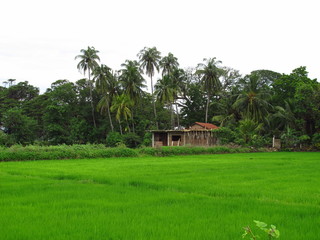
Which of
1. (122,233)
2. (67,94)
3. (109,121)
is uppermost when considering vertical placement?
(67,94)

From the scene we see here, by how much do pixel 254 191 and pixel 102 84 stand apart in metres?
41.5

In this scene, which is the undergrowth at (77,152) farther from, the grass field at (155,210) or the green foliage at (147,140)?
the green foliage at (147,140)

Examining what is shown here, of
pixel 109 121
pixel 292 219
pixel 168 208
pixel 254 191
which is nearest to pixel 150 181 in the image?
pixel 254 191

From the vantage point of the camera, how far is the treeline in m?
37.4

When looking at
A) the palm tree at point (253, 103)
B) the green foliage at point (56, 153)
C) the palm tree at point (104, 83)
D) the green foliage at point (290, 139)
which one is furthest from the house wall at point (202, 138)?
the green foliage at point (56, 153)

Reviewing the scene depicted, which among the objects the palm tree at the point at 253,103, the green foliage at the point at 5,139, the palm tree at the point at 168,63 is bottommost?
the green foliage at the point at 5,139

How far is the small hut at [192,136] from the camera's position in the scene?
39350mm

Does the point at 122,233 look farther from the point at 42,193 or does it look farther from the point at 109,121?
the point at 109,121

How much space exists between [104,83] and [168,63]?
432 inches

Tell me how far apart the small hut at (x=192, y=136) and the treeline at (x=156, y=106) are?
1694mm

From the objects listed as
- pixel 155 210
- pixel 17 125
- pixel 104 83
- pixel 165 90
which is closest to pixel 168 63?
pixel 165 90

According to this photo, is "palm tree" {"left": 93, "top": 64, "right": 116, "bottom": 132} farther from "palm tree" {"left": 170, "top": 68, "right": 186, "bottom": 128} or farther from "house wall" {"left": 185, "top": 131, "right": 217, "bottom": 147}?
"house wall" {"left": 185, "top": 131, "right": 217, "bottom": 147}

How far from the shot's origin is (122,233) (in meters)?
4.53

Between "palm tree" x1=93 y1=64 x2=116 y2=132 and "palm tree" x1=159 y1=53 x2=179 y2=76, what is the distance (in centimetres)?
829
